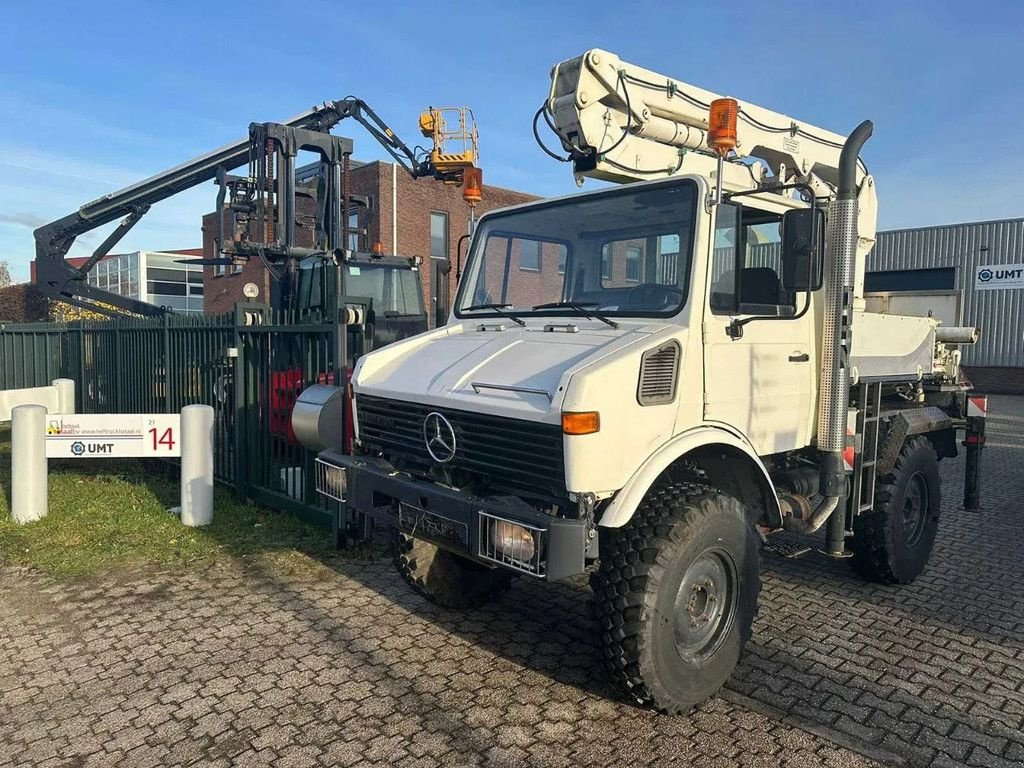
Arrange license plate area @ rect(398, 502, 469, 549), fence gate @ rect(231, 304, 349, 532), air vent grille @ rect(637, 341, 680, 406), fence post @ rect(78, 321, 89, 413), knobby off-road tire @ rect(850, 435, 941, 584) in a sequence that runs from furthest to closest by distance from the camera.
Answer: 1. fence post @ rect(78, 321, 89, 413)
2. fence gate @ rect(231, 304, 349, 532)
3. knobby off-road tire @ rect(850, 435, 941, 584)
4. license plate area @ rect(398, 502, 469, 549)
5. air vent grille @ rect(637, 341, 680, 406)

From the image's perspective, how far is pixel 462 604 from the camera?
4.59 meters

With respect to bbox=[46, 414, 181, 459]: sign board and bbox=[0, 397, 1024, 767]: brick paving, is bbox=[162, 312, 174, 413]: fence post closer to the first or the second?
bbox=[46, 414, 181, 459]: sign board

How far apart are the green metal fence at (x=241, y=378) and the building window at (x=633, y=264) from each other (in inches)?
97.0

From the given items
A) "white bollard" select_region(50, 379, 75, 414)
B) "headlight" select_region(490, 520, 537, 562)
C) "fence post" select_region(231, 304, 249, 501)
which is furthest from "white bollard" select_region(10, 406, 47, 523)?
"headlight" select_region(490, 520, 537, 562)

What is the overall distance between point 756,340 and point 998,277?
2215 cm

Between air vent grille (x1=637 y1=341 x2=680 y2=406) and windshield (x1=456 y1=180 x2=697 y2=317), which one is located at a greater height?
windshield (x1=456 y1=180 x2=697 y2=317)

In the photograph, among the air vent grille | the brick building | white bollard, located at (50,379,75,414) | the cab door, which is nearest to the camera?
the air vent grille

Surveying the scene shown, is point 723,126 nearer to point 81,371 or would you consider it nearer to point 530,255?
point 530,255

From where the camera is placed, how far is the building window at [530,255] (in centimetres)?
445

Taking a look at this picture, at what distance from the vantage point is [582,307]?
13.2 feet

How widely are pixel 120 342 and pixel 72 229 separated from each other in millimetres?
8167

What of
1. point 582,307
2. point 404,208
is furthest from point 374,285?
point 404,208

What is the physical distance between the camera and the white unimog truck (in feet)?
10.7

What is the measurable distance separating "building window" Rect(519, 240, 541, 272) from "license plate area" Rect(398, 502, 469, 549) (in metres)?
1.56
